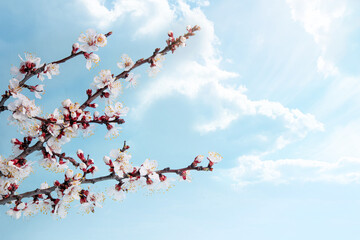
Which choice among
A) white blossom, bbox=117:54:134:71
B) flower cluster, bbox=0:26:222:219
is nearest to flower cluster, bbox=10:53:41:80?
flower cluster, bbox=0:26:222:219

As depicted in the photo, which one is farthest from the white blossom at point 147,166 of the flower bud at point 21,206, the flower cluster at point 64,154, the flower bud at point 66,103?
the flower bud at point 21,206

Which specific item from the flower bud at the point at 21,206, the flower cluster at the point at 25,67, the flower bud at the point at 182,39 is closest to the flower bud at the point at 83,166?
the flower bud at the point at 21,206

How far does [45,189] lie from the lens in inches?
175

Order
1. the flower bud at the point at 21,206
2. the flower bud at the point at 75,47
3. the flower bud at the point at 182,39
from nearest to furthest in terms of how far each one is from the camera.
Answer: the flower bud at the point at 21,206 < the flower bud at the point at 75,47 < the flower bud at the point at 182,39

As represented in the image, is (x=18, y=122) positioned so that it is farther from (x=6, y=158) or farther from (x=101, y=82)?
(x=101, y=82)

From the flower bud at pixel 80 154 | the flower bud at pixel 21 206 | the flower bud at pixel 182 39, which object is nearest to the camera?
the flower bud at pixel 80 154

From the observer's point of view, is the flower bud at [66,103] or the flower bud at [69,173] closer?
the flower bud at [69,173]

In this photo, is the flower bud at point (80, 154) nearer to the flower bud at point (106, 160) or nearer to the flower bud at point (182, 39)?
the flower bud at point (106, 160)

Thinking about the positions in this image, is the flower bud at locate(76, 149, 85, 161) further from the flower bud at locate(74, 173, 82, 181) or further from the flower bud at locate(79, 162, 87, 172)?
the flower bud at locate(74, 173, 82, 181)

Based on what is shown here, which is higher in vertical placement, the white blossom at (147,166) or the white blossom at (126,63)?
the white blossom at (126,63)

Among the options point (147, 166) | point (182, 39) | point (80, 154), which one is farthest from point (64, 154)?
point (182, 39)

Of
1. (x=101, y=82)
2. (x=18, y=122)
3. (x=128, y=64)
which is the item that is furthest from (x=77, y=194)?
(x=128, y=64)

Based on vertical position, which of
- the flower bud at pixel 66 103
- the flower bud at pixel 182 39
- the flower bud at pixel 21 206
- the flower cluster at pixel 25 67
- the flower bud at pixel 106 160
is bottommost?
the flower bud at pixel 21 206

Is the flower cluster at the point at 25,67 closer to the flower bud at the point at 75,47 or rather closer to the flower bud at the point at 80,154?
the flower bud at the point at 75,47
